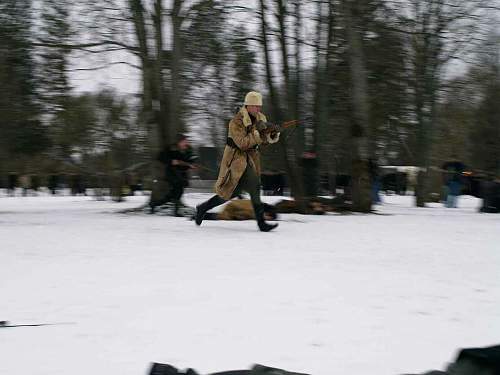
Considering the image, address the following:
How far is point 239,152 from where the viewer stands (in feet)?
28.0

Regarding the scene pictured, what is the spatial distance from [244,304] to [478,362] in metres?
2.10

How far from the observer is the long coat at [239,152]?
8.32 m

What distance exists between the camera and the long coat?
8320 millimetres

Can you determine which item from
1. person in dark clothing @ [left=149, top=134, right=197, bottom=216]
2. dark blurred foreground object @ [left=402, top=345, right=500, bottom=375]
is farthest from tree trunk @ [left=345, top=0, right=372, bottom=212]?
dark blurred foreground object @ [left=402, top=345, right=500, bottom=375]

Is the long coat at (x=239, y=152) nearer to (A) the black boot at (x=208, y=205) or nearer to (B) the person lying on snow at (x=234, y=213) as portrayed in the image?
(A) the black boot at (x=208, y=205)

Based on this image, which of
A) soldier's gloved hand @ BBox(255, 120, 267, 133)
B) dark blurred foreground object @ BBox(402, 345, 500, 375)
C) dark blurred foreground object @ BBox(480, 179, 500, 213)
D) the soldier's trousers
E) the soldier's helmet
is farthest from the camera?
dark blurred foreground object @ BBox(480, 179, 500, 213)

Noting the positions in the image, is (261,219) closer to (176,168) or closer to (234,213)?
(234,213)

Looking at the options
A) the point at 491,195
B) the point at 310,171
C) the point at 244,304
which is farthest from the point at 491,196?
the point at 244,304

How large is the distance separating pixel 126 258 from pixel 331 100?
1429cm

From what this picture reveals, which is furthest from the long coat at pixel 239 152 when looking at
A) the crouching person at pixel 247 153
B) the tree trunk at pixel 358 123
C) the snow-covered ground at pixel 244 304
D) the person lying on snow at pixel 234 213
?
the tree trunk at pixel 358 123

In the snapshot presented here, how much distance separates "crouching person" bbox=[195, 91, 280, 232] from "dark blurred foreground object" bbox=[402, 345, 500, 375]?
20.2 ft

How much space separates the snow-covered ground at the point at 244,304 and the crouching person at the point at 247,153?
1.10m

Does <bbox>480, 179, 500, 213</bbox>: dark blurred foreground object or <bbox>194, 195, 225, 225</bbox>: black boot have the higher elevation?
<bbox>194, 195, 225, 225</bbox>: black boot

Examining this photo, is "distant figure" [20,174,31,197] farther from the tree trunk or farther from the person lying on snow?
the person lying on snow
